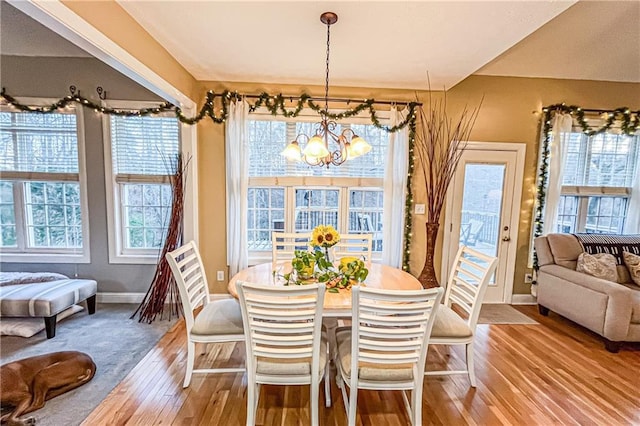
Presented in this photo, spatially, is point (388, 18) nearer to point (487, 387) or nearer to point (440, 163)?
point (440, 163)

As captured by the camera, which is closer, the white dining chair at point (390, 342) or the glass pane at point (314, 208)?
the white dining chair at point (390, 342)

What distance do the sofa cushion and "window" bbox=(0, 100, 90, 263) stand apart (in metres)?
5.34

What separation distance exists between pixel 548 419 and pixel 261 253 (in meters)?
2.95

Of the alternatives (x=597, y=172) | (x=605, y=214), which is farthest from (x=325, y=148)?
(x=605, y=214)

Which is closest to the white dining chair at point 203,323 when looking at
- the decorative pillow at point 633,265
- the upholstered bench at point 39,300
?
the upholstered bench at point 39,300

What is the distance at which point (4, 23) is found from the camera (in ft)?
9.55

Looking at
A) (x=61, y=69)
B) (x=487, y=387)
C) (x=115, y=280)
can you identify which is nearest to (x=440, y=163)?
(x=487, y=387)

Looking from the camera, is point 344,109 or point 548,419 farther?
point 344,109

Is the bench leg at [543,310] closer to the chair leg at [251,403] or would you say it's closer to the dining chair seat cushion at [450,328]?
the dining chair seat cushion at [450,328]

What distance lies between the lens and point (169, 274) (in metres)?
3.46

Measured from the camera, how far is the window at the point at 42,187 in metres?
3.58

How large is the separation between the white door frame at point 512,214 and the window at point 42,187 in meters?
4.30

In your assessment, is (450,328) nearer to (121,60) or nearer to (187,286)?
(187,286)

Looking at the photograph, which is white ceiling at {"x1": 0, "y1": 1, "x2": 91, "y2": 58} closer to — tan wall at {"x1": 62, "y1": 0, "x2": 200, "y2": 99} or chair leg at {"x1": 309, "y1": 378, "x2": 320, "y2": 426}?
tan wall at {"x1": 62, "y1": 0, "x2": 200, "y2": 99}
